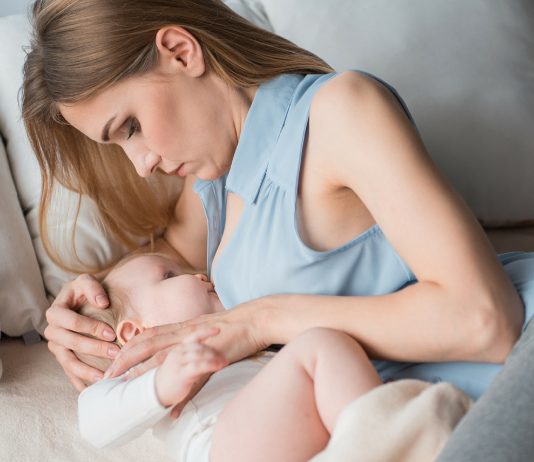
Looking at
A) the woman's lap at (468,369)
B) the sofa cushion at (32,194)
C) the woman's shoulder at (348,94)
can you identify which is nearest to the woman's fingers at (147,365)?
the woman's lap at (468,369)

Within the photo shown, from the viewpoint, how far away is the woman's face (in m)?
1.46

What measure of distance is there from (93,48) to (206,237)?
0.64m

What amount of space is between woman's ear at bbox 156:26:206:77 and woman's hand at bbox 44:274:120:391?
51 cm

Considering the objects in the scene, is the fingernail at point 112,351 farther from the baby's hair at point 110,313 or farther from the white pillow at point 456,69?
the white pillow at point 456,69

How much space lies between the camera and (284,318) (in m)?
1.40

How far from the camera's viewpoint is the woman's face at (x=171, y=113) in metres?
1.46

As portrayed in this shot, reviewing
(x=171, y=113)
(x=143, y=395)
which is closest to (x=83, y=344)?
(x=143, y=395)

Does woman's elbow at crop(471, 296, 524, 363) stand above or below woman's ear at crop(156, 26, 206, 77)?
below

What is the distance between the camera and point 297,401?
1.20 m

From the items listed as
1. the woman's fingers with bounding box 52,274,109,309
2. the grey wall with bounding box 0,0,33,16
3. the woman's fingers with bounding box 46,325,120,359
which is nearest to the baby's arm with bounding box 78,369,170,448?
the woman's fingers with bounding box 46,325,120,359

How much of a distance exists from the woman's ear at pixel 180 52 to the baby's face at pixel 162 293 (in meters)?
0.45

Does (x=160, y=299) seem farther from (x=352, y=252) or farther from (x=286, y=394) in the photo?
(x=286, y=394)

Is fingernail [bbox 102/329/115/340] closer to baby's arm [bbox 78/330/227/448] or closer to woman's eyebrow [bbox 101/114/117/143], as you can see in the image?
baby's arm [bbox 78/330/227/448]

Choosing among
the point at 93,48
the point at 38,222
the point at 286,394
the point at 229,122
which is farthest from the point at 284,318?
the point at 38,222
